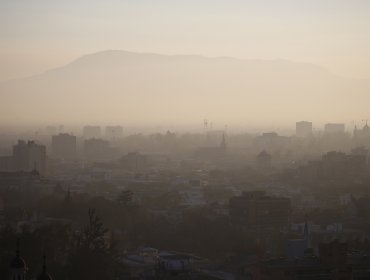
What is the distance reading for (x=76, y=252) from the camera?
18.4m

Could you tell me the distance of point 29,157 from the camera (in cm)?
5350

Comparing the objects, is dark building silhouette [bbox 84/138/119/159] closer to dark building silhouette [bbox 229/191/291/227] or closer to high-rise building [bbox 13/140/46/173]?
high-rise building [bbox 13/140/46/173]

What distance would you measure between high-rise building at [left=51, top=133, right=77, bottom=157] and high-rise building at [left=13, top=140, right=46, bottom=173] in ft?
66.5

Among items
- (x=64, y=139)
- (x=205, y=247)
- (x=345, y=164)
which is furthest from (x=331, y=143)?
(x=205, y=247)

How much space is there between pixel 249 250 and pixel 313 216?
714 centimetres

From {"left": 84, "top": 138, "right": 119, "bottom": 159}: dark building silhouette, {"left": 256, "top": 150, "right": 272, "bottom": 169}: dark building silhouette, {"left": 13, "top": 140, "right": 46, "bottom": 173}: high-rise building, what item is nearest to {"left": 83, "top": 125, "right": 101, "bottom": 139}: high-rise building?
{"left": 84, "top": 138, "right": 119, "bottom": 159}: dark building silhouette

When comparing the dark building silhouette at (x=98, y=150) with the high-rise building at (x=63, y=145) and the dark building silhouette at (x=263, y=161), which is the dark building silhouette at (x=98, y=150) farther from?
the dark building silhouette at (x=263, y=161)

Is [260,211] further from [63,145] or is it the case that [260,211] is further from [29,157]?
[63,145]

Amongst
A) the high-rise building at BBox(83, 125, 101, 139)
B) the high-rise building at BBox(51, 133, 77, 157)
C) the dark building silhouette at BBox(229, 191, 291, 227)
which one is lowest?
the dark building silhouette at BBox(229, 191, 291, 227)

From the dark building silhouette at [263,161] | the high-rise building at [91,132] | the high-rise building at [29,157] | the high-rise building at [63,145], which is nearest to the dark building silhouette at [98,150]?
the high-rise building at [63,145]

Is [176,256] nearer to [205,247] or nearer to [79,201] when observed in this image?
[205,247]

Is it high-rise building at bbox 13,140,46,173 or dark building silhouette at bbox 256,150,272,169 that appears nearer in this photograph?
high-rise building at bbox 13,140,46,173

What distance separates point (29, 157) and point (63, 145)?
2209 centimetres

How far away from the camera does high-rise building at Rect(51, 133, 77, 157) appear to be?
7488 cm
